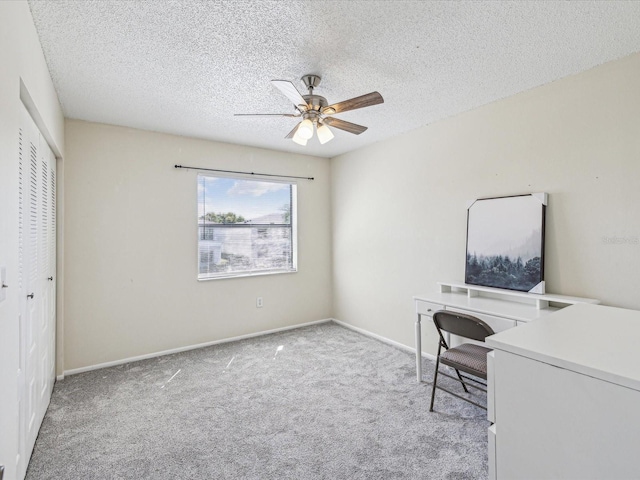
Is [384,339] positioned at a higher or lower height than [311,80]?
lower

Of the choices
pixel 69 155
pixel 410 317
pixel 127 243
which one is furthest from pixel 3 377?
pixel 410 317

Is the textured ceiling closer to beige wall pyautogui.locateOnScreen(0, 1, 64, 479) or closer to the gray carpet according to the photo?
beige wall pyautogui.locateOnScreen(0, 1, 64, 479)

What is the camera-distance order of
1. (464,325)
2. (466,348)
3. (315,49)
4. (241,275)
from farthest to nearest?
(241,275)
(466,348)
(464,325)
(315,49)

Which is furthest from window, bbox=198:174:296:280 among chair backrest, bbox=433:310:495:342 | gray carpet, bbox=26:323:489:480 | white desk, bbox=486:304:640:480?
white desk, bbox=486:304:640:480

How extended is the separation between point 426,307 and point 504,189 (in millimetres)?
1185

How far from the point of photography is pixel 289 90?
78.8 inches

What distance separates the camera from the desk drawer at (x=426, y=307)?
8.68 feet

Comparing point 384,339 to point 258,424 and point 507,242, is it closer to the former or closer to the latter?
point 507,242

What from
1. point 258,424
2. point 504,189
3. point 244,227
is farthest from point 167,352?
point 504,189

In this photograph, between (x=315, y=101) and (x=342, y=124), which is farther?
(x=342, y=124)

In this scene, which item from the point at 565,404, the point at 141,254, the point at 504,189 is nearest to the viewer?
the point at 565,404

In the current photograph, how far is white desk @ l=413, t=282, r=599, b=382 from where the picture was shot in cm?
218

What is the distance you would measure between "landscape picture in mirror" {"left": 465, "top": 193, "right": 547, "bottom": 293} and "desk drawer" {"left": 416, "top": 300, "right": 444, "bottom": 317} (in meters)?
0.45

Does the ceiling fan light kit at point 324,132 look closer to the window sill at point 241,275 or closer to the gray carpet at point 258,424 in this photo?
the gray carpet at point 258,424
